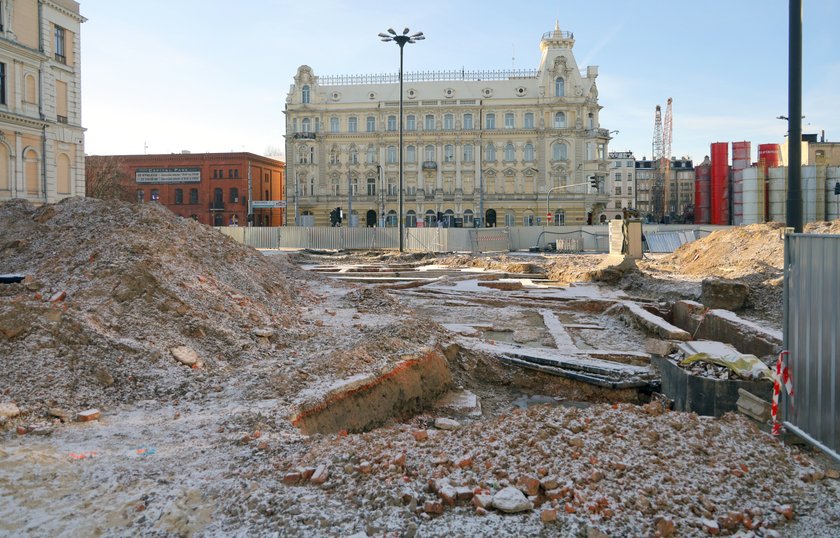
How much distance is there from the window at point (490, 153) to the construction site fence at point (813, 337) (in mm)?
62572

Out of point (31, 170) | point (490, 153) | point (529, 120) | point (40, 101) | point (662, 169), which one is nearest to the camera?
point (31, 170)

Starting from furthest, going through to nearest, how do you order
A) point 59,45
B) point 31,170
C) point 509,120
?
point 509,120, point 59,45, point 31,170

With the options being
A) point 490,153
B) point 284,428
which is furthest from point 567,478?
point 490,153

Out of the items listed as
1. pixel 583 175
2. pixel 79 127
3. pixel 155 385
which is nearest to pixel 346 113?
A: pixel 583 175

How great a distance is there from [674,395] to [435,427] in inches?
Result: 124

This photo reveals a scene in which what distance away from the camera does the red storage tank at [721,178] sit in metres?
71.7

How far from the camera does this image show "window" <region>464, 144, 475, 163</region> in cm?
6788

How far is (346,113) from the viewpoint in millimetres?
68312

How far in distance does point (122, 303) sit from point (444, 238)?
3164 cm

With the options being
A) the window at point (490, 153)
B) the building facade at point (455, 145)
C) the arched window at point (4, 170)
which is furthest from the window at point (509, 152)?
the arched window at point (4, 170)

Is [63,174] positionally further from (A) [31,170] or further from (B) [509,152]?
(B) [509,152]

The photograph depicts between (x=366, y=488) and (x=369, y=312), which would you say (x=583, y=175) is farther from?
(x=366, y=488)

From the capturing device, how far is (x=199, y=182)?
223 ft

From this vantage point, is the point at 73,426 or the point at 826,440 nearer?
the point at 826,440
